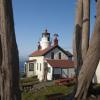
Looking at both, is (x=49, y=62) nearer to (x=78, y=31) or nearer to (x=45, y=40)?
(x=45, y=40)

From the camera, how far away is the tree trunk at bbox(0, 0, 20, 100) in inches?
351

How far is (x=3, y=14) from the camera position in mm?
8867

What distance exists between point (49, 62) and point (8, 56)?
138 feet

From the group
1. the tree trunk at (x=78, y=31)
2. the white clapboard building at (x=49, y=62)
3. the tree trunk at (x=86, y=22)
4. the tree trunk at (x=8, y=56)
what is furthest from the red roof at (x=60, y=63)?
the tree trunk at (x=8, y=56)

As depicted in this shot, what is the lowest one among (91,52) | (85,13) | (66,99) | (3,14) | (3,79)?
(66,99)

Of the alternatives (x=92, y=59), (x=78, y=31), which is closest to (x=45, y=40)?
(x=78, y=31)

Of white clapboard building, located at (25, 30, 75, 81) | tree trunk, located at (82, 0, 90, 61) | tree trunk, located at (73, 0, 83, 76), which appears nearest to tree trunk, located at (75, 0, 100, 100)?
tree trunk, located at (73, 0, 83, 76)

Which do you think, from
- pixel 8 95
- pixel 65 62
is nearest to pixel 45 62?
pixel 65 62

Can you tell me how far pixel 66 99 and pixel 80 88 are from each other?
3.61 feet

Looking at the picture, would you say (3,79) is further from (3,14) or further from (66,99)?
(66,99)

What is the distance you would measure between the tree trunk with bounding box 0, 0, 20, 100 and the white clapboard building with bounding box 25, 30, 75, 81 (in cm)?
3920

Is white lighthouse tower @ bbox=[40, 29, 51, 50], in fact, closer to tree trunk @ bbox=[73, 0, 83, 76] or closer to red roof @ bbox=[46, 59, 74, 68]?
red roof @ bbox=[46, 59, 74, 68]

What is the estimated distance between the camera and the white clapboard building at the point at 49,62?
49.8 metres

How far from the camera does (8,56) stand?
895 centimetres
